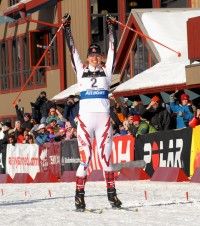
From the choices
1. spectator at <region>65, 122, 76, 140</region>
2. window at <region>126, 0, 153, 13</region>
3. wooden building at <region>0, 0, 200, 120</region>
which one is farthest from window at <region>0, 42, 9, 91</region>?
spectator at <region>65, 122, 76, 140</region>

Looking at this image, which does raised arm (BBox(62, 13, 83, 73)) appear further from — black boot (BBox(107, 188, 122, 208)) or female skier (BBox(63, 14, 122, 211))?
black boot (BBox(107, 188, 122, 208))

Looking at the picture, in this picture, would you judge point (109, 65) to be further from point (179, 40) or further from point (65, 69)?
point (65, 69)

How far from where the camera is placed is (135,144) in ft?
74.0

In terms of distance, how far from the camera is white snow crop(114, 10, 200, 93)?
1080 inches

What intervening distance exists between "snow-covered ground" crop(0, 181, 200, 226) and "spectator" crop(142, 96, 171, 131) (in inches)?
229

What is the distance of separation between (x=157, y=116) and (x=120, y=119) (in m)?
2.90

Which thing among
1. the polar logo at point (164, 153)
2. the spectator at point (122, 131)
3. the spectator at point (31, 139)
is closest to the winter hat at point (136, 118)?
the polar logo at point (164, 153)

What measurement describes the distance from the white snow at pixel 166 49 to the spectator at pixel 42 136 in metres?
2.63

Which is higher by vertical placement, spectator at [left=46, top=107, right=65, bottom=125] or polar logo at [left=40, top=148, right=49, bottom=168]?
spectator at [left=46, top=107, right=65, bottom=125]

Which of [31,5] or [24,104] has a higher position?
[31,5]

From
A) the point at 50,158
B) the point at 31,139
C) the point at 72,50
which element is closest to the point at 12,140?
the point at 31,139

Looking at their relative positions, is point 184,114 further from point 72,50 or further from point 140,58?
point 140,58

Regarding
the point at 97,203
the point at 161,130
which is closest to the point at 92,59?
the point at 97,203

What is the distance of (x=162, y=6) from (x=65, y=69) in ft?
16.9
